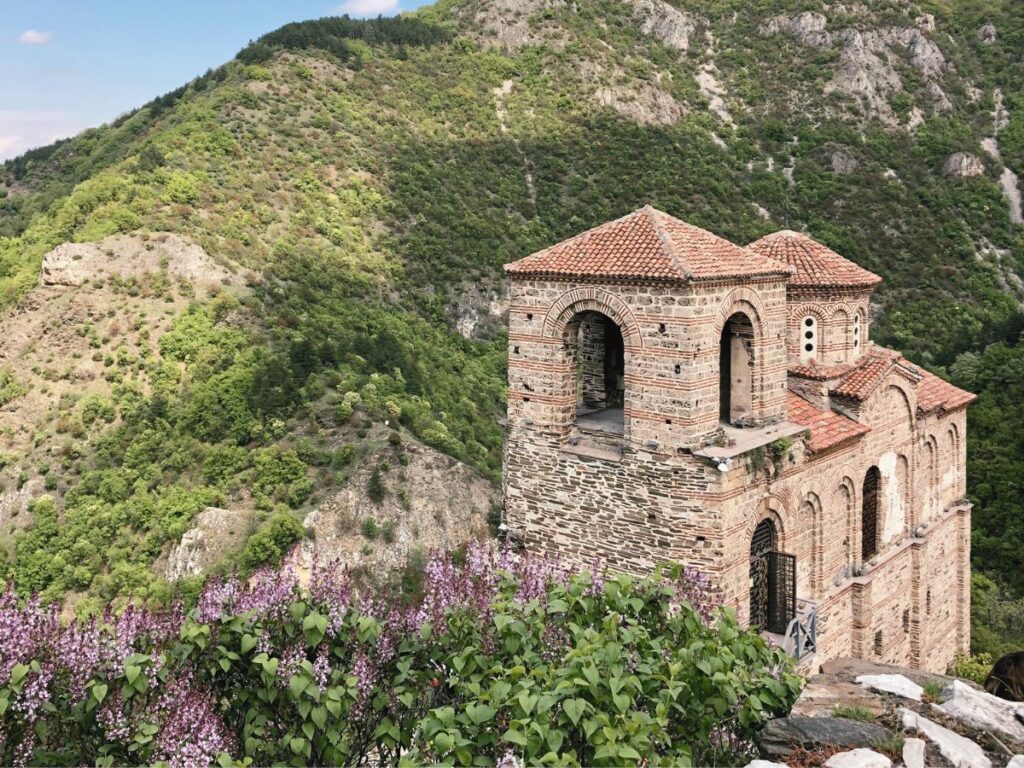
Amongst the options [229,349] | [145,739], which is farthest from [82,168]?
[145,739]

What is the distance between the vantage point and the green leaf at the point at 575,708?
5992mm

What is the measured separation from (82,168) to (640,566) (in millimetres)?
41491

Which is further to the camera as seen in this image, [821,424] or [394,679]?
[821,424]

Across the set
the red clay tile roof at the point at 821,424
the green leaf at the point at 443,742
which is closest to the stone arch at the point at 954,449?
the red clay tile roof at the point at 821,424

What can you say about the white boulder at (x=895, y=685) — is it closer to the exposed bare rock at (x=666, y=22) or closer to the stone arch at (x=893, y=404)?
the stone arch at (x=893, y=404)

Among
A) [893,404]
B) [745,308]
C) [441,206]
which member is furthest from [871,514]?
[441,206]

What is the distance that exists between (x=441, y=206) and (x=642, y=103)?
897 inches

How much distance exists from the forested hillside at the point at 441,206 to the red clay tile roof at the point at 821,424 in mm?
12441

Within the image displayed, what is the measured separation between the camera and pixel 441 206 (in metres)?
44.4

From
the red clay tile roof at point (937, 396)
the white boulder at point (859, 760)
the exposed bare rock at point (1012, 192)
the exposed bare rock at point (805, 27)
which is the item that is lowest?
the white boulder at point (859, 760)

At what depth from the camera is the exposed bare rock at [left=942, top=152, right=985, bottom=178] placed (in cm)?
5378

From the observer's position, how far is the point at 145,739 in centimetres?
649

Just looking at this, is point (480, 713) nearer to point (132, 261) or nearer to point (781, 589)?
point (781, 589)

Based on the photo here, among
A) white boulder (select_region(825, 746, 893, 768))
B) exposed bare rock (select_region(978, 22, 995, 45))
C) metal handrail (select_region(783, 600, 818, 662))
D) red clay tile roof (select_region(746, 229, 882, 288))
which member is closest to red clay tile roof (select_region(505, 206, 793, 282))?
red clay tile roof (select_region(746, 229, 882, 288))
